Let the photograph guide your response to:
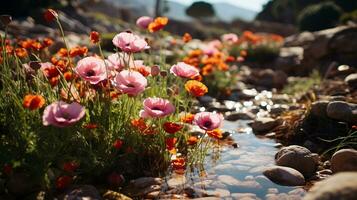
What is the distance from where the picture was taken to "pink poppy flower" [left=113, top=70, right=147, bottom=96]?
262 cm

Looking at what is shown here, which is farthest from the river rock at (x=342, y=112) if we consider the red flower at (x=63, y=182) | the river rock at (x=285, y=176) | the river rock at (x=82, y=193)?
the red flower at (x=63, y=182)

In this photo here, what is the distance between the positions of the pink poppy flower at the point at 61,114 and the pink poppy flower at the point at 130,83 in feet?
1.19

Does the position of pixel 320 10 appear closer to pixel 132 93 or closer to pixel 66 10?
pixel 66 10

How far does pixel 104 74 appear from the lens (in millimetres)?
2666

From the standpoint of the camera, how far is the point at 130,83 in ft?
8.84

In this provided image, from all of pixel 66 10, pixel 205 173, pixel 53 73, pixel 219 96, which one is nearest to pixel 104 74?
pixel 53 73

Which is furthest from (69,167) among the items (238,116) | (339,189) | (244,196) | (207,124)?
(238,116)

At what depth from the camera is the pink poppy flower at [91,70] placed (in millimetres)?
2576

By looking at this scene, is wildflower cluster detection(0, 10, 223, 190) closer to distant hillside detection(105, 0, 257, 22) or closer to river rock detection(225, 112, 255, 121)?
river rock detection(225, 112, 255, 121)

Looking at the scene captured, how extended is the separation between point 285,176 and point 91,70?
1500mm

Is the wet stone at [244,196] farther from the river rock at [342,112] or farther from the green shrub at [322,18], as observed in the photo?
the green shrub at [322,18]

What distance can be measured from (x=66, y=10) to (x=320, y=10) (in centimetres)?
958

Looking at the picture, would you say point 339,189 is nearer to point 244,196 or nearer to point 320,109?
point 244,196

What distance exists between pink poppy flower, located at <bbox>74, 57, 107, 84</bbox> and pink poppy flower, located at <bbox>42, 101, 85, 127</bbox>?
10.5 inches
